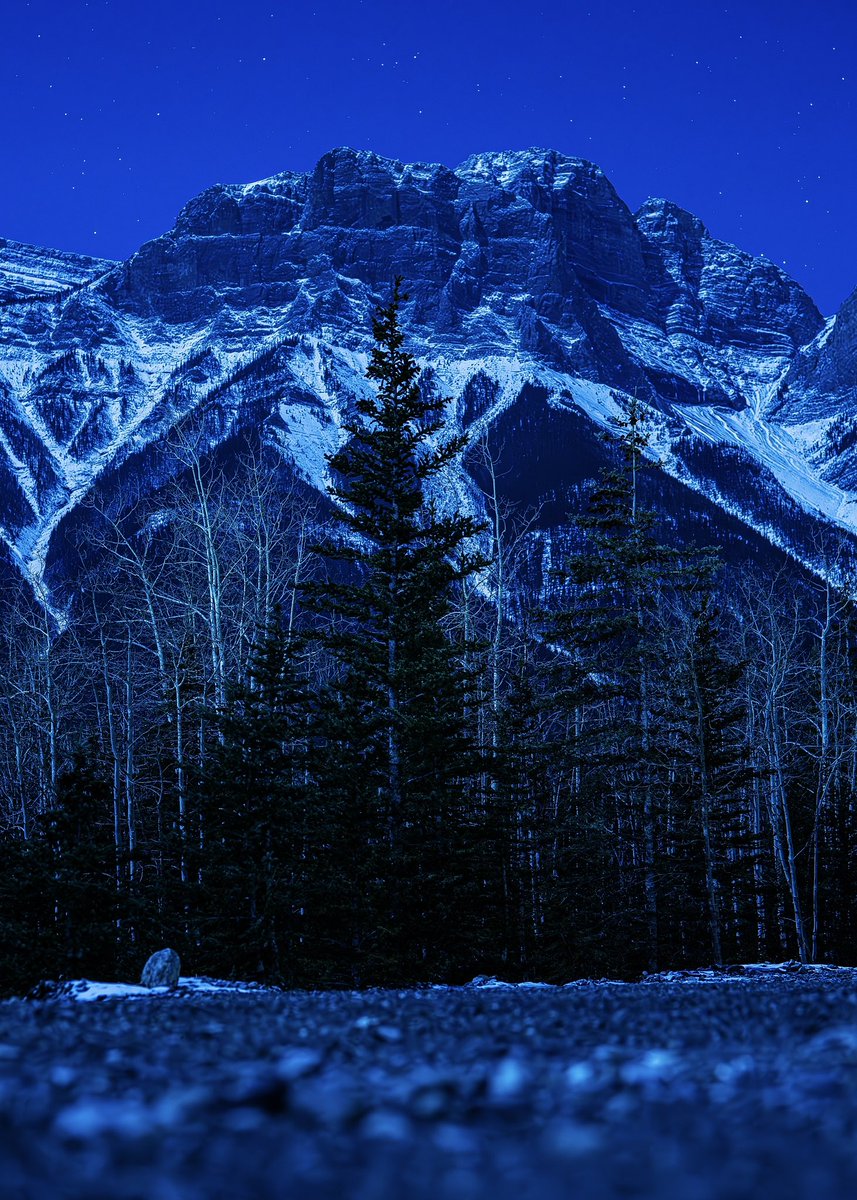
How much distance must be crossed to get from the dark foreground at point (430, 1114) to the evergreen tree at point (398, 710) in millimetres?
A: 12741

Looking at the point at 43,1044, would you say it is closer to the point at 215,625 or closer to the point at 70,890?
the point at 70,890

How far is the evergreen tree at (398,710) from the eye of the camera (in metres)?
17.4

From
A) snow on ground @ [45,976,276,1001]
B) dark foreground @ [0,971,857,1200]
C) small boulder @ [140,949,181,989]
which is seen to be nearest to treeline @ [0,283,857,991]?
small boulder @ [140,949,181,989]

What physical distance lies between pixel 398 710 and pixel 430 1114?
16.8 metres

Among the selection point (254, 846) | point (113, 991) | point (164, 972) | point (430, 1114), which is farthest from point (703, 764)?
point (430, 1114)

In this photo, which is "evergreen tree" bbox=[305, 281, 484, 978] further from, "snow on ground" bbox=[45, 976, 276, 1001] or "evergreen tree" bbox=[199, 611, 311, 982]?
"snow on ground" bbox=[45, 976, 276, 1001]

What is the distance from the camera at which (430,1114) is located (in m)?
2.73

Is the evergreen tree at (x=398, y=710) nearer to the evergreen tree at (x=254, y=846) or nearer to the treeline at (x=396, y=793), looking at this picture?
the treeline at (x=396, y=793)

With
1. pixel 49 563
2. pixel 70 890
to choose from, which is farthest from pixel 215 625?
pixel 49 563

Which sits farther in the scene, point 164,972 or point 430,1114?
point 164,972

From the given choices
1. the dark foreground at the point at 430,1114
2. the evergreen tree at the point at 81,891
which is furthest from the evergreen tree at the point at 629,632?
the dark foreground at the point at 430,1114

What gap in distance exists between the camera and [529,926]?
974 inches

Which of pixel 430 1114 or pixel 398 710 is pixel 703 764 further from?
pixel 430 1114

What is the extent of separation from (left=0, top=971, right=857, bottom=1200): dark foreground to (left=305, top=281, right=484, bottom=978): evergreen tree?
41.8 ft
